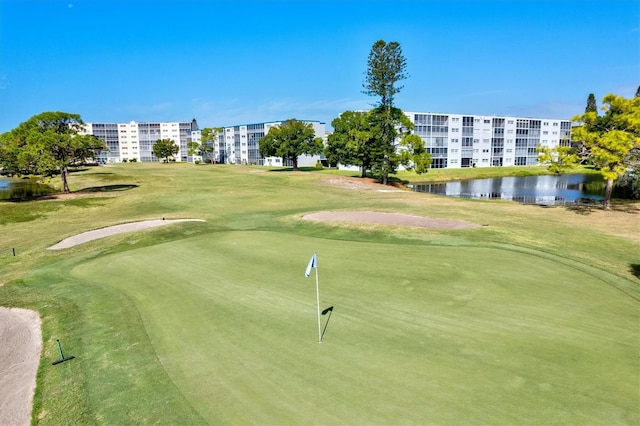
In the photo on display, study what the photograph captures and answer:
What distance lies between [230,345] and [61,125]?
2338 inches

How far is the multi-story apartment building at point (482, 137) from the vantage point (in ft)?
400

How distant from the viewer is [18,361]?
12320mm

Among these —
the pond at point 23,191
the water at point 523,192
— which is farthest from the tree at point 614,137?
the pond at point 23,191

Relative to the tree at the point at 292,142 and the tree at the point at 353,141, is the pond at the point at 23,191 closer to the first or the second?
the tree at the point at 292,142

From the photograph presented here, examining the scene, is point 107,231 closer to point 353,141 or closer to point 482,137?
point 353,141

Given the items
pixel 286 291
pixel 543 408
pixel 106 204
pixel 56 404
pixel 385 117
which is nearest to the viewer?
pixel 543 408

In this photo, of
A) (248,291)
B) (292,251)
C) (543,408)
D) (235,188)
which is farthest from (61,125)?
(543,408)

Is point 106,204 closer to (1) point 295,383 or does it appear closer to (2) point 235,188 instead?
(2) point 235,188

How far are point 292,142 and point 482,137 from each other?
226ft

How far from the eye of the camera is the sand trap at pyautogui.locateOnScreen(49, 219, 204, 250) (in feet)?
93.2

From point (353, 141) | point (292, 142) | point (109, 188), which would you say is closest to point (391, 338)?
point (109, 188)

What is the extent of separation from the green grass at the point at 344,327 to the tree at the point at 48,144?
29.9 meters

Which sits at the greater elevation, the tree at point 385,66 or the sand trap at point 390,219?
the tree at point 385,66

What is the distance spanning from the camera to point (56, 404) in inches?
388
